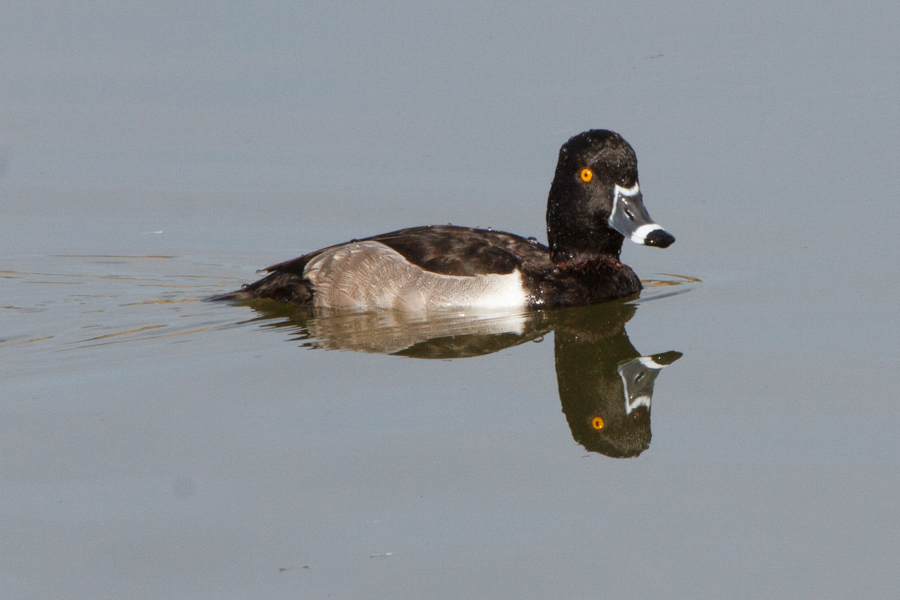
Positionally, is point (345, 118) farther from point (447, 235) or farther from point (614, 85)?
point (447, 235)

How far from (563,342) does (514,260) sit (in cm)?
82

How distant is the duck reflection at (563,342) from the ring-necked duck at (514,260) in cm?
11

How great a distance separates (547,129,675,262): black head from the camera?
9.85 m

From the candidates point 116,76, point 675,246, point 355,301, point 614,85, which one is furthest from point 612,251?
point 116,76

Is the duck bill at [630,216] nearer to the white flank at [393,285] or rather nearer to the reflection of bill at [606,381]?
the reflection of bill at [606,381]

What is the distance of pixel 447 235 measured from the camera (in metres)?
9.90

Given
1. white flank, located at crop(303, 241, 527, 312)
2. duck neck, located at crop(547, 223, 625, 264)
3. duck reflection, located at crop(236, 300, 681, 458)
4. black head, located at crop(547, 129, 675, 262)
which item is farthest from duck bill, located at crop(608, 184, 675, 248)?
white flank, located at crop(303, 241, 527, 312)

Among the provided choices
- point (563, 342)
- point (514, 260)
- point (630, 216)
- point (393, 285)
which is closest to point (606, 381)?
point (563, 342)

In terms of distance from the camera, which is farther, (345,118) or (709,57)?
(709,57)

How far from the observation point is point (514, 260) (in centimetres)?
991

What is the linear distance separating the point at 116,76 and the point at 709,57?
20.6 feet

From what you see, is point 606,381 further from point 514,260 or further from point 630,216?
point 630,216

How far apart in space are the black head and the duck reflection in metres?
0.53

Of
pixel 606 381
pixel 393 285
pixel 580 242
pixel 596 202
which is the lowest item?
pixel 606 381
